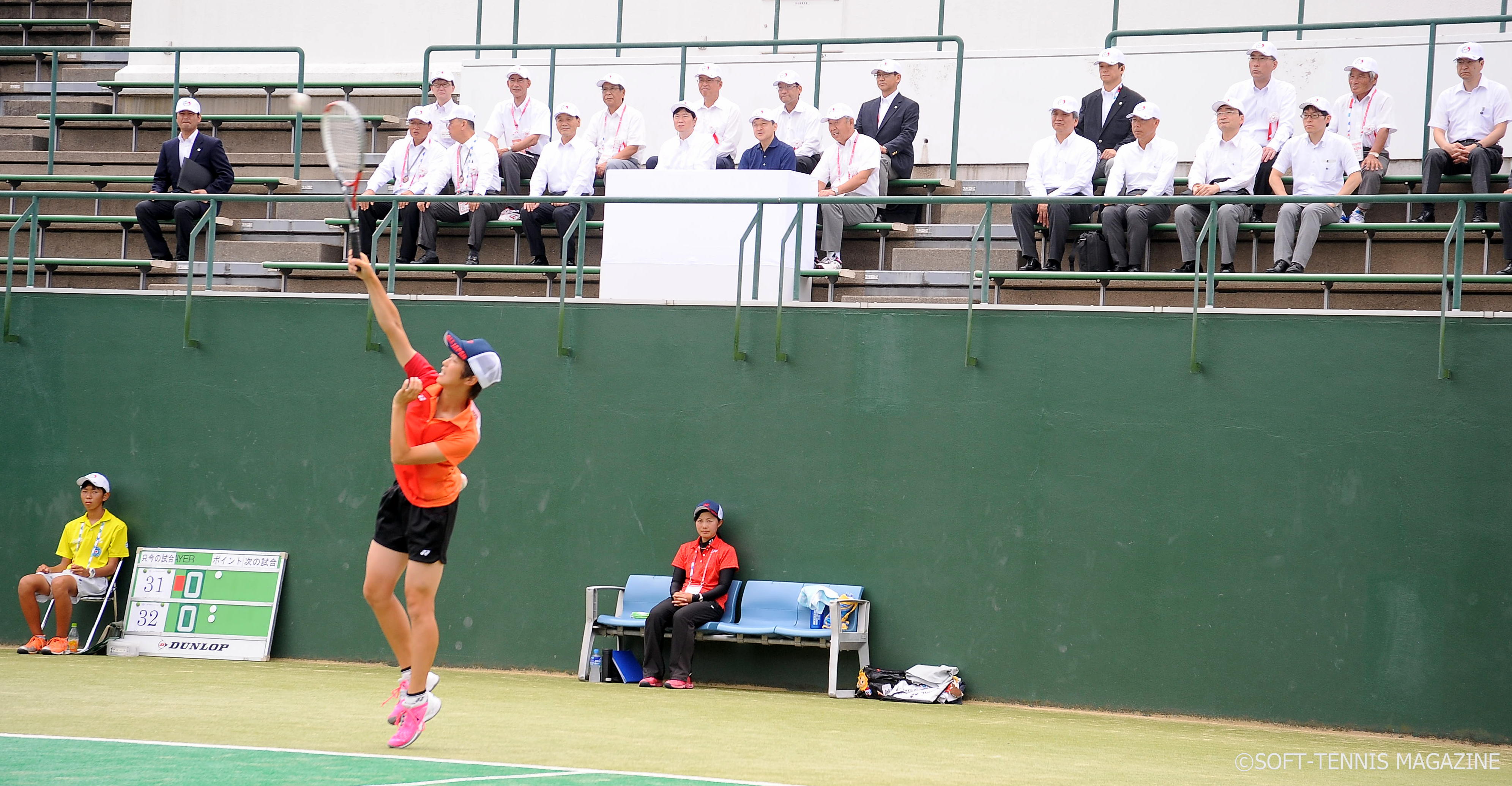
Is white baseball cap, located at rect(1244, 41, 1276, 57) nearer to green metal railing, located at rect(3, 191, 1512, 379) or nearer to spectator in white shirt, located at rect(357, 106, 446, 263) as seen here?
green metal railing, located at rect(3, 191, 1512, 379)

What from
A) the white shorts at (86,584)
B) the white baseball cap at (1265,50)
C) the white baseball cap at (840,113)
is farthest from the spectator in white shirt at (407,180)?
the white baseball cap at (1265,50)

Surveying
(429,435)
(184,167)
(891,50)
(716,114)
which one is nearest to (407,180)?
(184,167)

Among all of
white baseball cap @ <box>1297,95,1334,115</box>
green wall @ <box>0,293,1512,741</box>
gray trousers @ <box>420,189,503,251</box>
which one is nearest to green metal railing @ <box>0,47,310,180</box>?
gray trousers @ <box>420,189,503,251</box>

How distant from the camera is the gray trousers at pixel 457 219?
13.8 m

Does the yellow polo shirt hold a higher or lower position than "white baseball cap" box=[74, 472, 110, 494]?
lower

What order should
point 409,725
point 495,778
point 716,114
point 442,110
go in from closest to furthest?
1. point 495,778
2. point 409,725
3. point 716,114
4. point 442,110

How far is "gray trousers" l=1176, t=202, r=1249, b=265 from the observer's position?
38.3 ft

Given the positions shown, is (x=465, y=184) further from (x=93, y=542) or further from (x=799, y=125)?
(x=93, y=542)

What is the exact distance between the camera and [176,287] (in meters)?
14.2

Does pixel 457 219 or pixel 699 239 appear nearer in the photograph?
pixel 699 239

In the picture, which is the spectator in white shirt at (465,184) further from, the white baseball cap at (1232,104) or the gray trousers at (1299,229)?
the gray trousers at (1299,229)

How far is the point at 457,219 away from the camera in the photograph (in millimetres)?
14359

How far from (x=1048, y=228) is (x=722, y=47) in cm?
567

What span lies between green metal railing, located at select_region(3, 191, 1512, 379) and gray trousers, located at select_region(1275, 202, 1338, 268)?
9.6 inches
